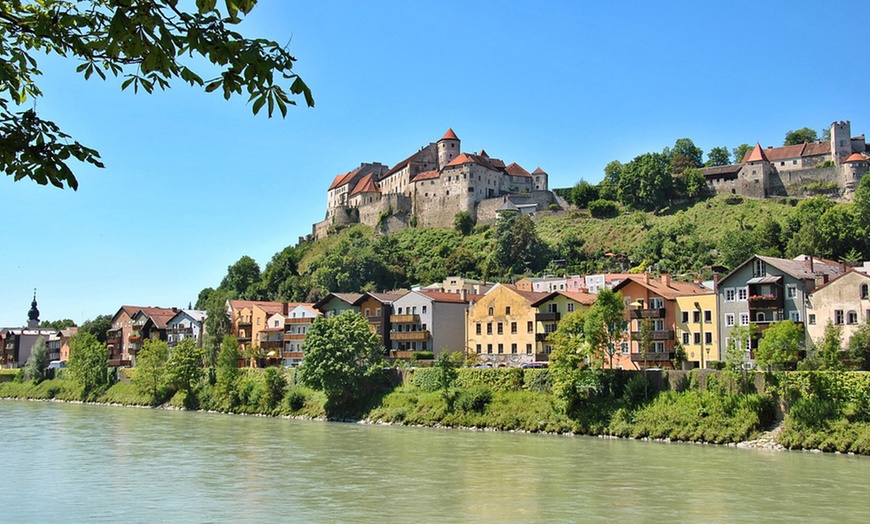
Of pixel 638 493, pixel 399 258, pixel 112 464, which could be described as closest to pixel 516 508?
pixel 638 493

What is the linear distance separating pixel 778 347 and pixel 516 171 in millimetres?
95132

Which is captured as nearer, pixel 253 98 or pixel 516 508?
pixel 253 98

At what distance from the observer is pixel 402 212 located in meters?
130

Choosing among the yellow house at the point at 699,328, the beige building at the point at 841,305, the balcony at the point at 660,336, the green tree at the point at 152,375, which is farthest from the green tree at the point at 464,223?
the beige building at the point at 841,305

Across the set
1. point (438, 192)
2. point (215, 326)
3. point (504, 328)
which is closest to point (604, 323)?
point (504, 328)

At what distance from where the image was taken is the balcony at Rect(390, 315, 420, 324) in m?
65.3

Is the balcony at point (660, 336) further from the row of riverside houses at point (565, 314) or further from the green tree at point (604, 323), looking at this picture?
the green tree at point (604, 323)

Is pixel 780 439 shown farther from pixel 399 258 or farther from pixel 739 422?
pixel 399 258

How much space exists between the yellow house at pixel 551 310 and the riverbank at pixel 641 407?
26.9 ft

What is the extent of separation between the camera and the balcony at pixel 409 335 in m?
64.6

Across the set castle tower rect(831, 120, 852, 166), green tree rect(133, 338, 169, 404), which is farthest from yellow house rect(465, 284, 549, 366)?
castle tower rect(831, 120, 852, 166)

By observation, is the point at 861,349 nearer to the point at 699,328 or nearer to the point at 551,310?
the point at 699,328

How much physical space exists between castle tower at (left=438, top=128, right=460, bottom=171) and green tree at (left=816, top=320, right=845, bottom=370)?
93772 mm

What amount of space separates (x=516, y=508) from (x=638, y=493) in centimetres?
451
